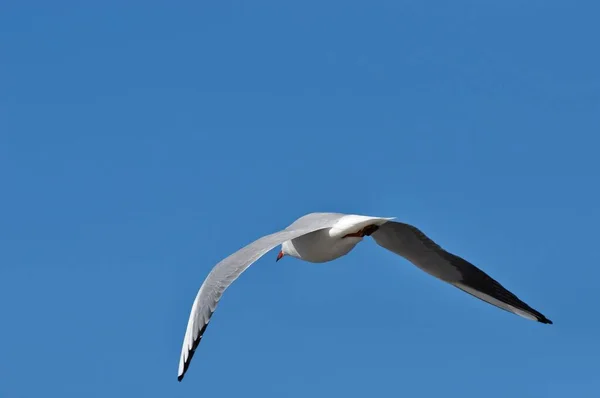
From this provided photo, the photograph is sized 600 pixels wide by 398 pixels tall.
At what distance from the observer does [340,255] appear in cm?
1176

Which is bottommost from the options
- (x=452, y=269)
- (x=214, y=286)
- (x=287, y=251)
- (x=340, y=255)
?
(x=214, y=286)

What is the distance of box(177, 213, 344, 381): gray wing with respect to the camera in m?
10.1

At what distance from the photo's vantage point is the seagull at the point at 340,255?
33.4 feet

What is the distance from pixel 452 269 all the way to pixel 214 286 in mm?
3214

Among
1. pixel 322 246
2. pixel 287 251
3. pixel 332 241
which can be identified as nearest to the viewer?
pixel 332 241

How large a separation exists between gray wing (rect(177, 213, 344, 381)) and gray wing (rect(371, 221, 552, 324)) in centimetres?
176

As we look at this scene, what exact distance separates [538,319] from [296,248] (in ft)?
9.12

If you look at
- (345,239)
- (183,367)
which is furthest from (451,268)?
(183,367)

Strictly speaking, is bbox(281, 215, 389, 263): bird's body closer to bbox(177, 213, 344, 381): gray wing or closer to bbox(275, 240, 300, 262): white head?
bbox(275, 240, 300, 262): white head

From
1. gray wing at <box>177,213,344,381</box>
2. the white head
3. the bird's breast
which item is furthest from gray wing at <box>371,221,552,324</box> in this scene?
gray wing at <box>177,213,344,381</box>

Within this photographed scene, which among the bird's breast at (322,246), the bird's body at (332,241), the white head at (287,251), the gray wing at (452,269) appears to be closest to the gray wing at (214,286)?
the bird's body at (332,241)

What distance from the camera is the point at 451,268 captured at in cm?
1224

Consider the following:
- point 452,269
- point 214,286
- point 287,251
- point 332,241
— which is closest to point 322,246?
point 332,241

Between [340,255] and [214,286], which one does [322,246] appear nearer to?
[340,255]
